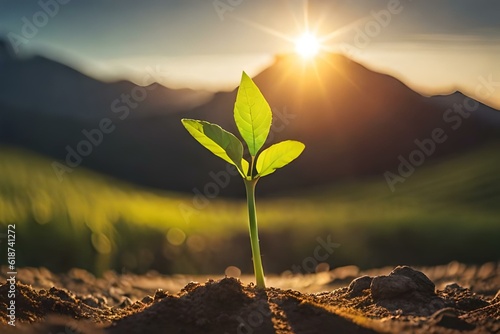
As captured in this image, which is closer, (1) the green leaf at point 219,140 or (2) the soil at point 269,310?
(2) the soil at point 269,310

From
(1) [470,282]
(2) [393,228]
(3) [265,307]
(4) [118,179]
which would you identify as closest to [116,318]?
(3) [265,307]

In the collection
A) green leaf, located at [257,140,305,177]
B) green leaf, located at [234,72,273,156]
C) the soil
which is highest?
green leaf, located at [234,72,273,156]

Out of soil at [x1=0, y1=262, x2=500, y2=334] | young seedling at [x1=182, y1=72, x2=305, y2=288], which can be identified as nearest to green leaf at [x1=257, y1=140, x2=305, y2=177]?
young seedling at [x1=182, y1=72, x2=305, y2=288]

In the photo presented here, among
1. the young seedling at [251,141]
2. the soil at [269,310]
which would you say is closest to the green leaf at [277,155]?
the young seedling at [251,141]

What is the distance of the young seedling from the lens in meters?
1.87

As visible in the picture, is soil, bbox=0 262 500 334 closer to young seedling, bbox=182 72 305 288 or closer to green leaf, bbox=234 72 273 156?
young seedling, bbox=182 72 305 288

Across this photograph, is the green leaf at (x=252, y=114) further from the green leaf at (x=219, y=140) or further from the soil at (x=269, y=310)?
the soil at (x=269, y=310)

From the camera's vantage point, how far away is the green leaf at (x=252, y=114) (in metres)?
1.85

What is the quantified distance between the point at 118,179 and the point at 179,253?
3.07 m

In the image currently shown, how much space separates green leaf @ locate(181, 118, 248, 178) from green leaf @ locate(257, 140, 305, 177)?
0.22 feet

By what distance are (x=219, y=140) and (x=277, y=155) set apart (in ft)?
0.70

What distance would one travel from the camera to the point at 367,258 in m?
4.38

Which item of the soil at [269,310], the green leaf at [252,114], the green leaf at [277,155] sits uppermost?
the green leaf at [252,114]

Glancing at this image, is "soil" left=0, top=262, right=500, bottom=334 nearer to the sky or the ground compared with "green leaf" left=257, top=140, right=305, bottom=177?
nearer to the ground
